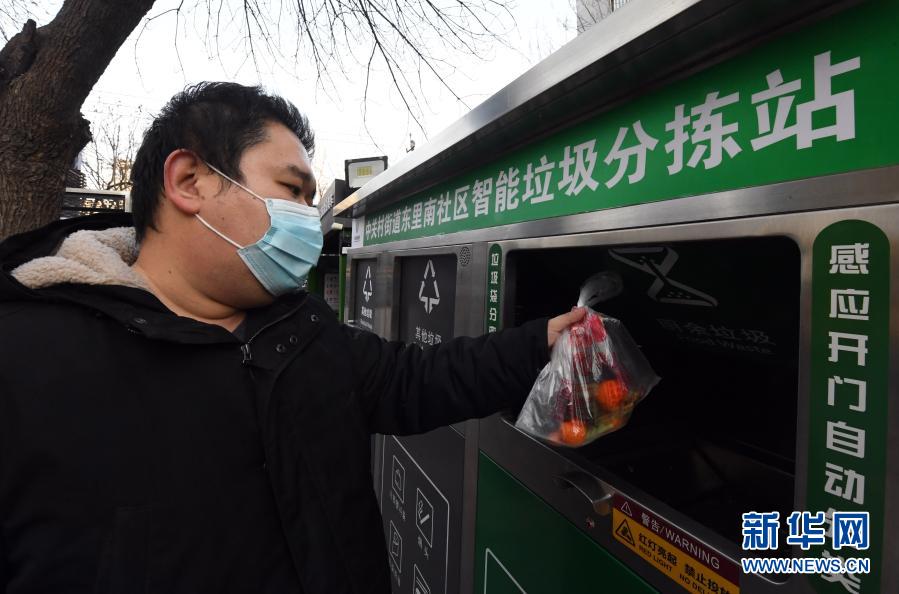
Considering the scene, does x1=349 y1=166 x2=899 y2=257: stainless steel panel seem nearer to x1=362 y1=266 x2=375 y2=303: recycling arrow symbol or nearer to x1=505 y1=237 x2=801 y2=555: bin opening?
x1=505 y1=237 x2=801 y2=555: bin opening

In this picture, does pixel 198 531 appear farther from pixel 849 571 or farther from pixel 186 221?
pixel 849 571

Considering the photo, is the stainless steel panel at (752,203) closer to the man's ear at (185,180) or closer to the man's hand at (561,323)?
the man's hand at (561,323)

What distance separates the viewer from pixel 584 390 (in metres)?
1.10

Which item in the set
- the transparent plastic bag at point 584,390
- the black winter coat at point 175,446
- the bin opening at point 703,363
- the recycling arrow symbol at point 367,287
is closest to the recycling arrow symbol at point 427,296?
the bin opening at point 703,363

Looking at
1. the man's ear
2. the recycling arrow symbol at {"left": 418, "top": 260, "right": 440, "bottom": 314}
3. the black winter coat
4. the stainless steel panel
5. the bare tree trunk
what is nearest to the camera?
the stainless steel panel

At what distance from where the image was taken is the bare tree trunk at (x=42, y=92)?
9.35ft

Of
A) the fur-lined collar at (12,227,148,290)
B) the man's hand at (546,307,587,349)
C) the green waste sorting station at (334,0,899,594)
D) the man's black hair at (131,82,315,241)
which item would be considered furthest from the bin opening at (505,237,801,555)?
the fur-lined collar at (12,227,148,290)

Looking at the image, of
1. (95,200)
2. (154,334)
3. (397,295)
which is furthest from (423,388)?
(95,200)

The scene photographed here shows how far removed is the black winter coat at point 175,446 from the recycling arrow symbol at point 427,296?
3.01 feet

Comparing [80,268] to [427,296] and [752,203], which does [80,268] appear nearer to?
[752,203]

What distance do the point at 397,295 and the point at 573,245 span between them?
151cm

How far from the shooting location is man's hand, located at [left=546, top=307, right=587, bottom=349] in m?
1.16

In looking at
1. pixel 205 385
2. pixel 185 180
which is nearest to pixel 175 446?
pixel 205 385

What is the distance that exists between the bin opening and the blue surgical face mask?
23.9 inches
